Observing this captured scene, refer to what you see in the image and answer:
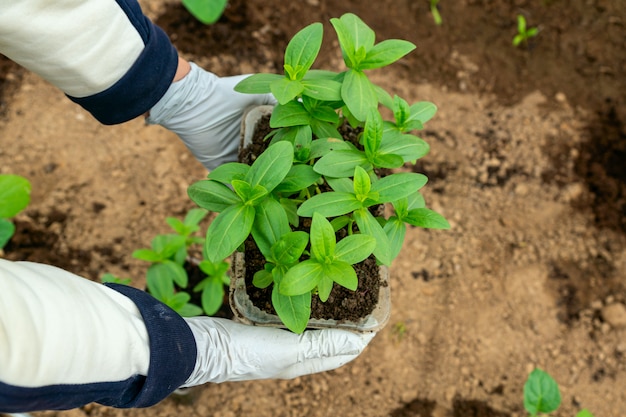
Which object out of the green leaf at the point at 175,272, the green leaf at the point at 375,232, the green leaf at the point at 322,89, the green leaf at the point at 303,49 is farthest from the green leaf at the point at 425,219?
the green leaf at the point at 175,272

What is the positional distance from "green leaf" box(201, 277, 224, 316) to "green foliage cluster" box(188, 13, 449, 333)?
583 millimetres

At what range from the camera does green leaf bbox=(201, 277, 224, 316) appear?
5.98 ft

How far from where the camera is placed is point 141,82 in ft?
5.02

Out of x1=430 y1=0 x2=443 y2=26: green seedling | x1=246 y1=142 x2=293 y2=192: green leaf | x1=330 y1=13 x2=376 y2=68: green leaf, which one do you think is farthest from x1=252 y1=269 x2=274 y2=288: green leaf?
x1=430 y1=0 x2=443 y2=26: green seedling

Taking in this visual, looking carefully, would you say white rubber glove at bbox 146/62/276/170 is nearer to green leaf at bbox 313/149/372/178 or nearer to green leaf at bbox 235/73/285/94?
green leaf at bbox 235/73/285/94

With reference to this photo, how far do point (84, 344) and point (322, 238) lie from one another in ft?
1.74

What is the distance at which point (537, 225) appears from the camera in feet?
8.20

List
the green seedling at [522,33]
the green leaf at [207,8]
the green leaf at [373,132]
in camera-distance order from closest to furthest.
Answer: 1. the green leaf at [373,132]
2. the green leaf at [207,8]
3. the green seedling at [522,33]

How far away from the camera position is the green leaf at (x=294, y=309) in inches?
47.2

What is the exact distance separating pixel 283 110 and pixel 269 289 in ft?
1.56

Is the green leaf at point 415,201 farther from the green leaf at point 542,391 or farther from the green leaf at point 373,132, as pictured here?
the green leaf at point 542,391

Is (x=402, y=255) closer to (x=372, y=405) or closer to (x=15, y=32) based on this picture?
(x=372, y=405)

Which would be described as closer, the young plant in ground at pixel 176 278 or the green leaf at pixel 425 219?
the green leaf at pixel 425 219

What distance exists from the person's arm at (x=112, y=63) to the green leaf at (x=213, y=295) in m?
0.53
